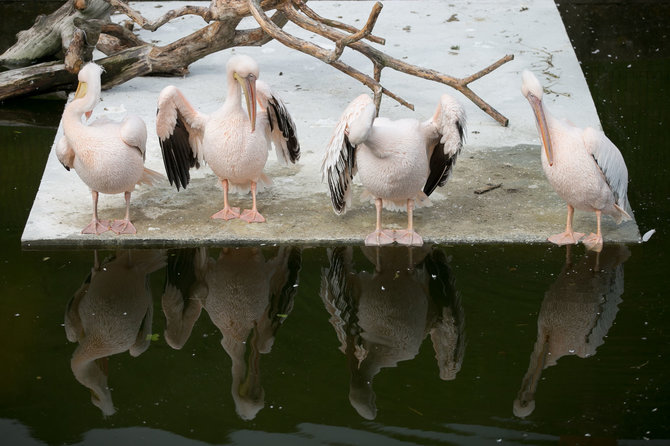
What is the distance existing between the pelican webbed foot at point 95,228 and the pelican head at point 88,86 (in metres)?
0.63

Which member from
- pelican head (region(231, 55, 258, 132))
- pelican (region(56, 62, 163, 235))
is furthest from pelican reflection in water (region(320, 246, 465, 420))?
pelican (region(56, 62, 163, 235))

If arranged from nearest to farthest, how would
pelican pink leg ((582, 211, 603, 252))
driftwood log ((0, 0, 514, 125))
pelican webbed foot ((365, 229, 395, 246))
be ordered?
1. pelican pink leg ((582, 211, 603, 252))
2. pelican webbed foot ((365, 229, 395, 246))
3. driftwood log ((0, 0, 514, 125))

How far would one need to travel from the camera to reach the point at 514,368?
4.29 meters

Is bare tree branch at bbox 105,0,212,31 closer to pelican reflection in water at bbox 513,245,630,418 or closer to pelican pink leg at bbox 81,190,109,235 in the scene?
pelican pink leg at bbox 81,190,109,235

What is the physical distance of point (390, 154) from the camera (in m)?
5.09

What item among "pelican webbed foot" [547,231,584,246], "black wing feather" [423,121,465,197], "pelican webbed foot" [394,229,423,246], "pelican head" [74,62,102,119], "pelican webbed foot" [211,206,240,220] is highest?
"pelican head" [74,62,102,119]

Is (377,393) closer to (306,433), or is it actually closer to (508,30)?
(306,433)

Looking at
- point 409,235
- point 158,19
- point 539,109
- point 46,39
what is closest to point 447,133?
point 539,109

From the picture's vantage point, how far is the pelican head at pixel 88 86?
531 centimetres

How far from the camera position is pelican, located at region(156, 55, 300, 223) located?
531 centimetres

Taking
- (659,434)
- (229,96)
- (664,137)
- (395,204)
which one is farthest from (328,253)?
(664,137)

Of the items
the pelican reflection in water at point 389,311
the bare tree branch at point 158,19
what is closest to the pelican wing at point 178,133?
the pelican reflection in water at point 389,311

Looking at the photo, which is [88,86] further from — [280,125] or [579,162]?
[579,162]

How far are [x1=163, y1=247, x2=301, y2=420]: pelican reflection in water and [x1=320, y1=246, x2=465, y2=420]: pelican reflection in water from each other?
0.25 m
